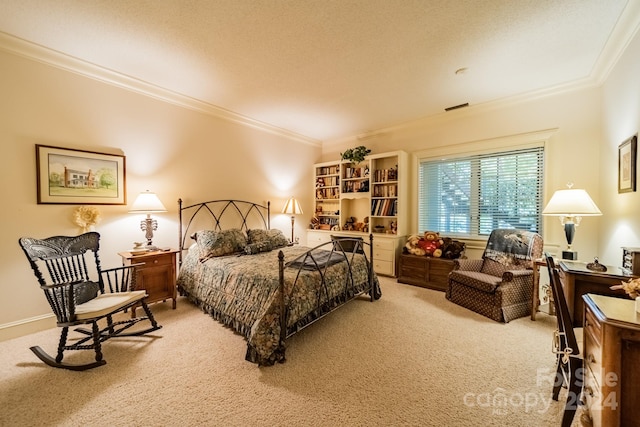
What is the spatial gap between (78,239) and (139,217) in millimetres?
880

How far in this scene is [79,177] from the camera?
2842 millimetres

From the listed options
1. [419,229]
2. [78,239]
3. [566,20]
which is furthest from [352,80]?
[78,239]

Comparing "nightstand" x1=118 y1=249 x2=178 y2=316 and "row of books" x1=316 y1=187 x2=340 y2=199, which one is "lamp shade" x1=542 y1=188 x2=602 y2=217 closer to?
"row of books" x1=316 y1=187 x2=340 y2=199

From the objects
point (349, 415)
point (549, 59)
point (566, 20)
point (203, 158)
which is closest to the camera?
point (349, 415)

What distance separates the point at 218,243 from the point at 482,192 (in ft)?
13.6

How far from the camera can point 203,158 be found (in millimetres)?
3924

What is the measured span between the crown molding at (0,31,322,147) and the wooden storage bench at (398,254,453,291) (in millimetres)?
3708

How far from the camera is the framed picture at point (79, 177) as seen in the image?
2.64 metres

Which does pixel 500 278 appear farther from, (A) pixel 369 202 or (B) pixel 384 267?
(A) pixel 369 202

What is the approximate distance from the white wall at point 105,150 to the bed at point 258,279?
1.33 ft

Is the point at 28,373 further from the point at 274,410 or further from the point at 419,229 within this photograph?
the point at 419,229

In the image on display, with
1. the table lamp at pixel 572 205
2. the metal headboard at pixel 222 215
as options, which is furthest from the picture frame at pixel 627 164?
the metal headboard at pixel 222 215

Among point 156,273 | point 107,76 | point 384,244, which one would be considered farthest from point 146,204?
point 384,244

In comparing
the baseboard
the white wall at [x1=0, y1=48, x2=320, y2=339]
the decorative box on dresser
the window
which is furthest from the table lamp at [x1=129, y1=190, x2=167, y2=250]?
the window
